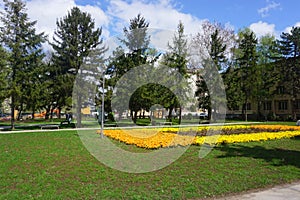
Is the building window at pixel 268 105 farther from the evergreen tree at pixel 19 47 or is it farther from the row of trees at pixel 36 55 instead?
the evergreen tree at pixel 19 47

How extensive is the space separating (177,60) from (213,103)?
748 cm

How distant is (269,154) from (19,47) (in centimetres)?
2363

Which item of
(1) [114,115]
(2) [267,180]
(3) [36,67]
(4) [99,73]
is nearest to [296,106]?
(1) [114,115]

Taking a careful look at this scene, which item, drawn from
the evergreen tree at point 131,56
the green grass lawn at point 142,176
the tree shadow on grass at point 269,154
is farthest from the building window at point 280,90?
the green grass lawn at point 142,176

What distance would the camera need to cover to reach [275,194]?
574 cm

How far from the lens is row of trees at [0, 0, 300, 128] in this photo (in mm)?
25469

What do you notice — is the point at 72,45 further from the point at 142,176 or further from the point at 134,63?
the point at 142,176

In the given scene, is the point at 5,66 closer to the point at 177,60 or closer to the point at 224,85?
the point at 177,60

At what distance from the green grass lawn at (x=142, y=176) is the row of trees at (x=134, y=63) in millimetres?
17243

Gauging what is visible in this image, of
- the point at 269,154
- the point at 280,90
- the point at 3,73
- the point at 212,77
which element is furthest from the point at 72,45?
the point at 280,90

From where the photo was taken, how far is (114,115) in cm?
3425

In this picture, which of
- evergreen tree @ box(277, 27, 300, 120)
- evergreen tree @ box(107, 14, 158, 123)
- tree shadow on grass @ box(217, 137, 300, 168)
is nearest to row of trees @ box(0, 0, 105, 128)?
evergreen tree @ box(107, 14, 158, 123)

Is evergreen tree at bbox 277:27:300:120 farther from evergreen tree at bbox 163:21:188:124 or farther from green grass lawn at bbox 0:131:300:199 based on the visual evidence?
green grass lawn at bbox 0:131:300:199

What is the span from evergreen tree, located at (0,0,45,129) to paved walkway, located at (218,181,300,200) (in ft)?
75.5
